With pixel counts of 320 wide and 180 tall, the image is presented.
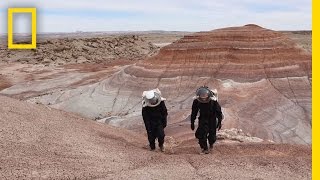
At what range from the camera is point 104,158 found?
7555 mm

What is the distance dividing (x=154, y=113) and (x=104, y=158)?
5.09ft

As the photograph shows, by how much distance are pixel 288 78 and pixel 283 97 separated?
1368 mm

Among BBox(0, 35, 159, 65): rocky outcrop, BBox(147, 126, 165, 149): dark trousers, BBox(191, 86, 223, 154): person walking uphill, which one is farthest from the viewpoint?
BBox(0, 35, 159, 65): rocky outcrop

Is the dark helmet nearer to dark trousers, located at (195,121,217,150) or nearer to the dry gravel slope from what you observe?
dark trousers, located at (195,121,217,150)

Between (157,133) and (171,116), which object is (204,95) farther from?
(171,116)

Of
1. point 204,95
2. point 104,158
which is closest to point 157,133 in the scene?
point 204,95

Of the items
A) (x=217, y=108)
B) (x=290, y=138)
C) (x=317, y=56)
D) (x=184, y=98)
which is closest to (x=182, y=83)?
(x=184, y=98)

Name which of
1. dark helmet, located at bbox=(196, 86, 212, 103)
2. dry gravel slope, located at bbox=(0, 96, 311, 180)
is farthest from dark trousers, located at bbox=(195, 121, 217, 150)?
dark helmet, located at bbox=(196, 86, 212, 103)

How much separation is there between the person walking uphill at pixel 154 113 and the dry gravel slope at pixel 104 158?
17.7 inches

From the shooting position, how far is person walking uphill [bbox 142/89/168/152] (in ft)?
28.0

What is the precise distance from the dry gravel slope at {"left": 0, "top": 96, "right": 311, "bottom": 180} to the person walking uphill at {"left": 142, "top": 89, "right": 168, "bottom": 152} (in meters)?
0.45

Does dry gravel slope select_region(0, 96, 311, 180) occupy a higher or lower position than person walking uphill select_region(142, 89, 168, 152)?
lower

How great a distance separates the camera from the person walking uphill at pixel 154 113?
855cm

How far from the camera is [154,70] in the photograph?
22.5 meters
